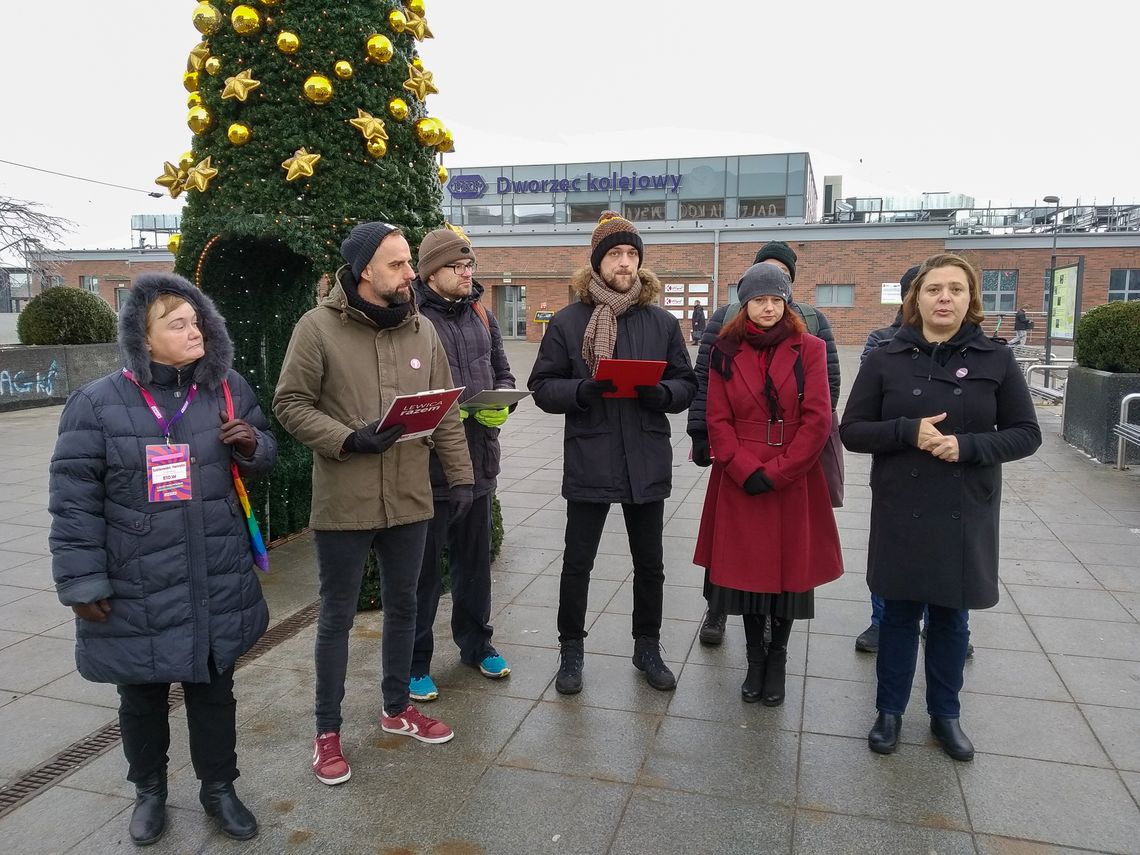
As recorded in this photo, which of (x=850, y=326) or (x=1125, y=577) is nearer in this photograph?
(x=1125, y=577)

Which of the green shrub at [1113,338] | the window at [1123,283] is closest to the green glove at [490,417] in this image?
the green shrub at [1113,338]

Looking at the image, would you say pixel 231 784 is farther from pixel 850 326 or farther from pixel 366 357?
pixel 850 326

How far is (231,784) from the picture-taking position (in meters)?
2.82

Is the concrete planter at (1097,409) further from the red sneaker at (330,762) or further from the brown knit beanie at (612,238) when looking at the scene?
the red sneaker at (330,762)

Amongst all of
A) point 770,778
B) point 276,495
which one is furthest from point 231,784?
point 276,495

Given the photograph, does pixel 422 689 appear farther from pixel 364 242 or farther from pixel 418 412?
pixel 364 242

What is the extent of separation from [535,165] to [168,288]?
114 feet

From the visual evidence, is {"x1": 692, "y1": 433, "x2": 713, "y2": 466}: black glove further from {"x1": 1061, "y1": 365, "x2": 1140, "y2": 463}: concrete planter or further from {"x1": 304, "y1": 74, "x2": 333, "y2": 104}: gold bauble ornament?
{"x1": 1061, "y1": 365, "x2": 1140, "y2": 463}: concrete planter

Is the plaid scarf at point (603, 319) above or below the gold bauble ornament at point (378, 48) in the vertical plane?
below

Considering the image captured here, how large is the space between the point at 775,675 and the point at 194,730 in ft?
7.69

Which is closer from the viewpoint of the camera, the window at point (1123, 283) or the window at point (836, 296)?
the window at point (1123, 283)

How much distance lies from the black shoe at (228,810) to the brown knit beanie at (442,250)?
217 cm

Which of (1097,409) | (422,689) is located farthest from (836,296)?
(422,689)

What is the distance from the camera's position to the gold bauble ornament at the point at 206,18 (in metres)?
4.58
